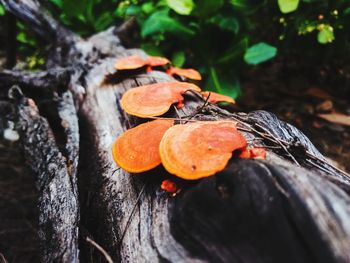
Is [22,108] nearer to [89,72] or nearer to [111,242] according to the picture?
[89,72]

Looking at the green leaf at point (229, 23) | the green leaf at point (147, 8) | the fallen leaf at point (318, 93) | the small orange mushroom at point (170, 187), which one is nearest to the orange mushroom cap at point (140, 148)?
the small orange mushroom at point (170, 187)

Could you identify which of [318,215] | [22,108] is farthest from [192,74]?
[318,215]

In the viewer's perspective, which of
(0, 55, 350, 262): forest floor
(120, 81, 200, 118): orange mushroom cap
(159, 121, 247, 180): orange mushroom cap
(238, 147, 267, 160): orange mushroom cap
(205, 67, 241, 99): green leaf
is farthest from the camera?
(205, 67, 241, 99): green leaf

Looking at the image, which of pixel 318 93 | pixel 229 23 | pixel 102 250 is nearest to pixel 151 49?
pixel 229 23

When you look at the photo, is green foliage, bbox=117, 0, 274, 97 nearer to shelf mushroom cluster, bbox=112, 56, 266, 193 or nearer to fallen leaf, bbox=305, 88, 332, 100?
fallen leaf, bbox=305, 88, 332, 100

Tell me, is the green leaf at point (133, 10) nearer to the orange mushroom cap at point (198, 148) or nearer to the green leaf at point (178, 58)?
the green leaf at point (178, 58)

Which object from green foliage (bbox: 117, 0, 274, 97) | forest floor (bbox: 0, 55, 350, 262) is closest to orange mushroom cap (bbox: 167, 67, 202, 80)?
green foliage (bbox: 117, 0, 274, 97)
